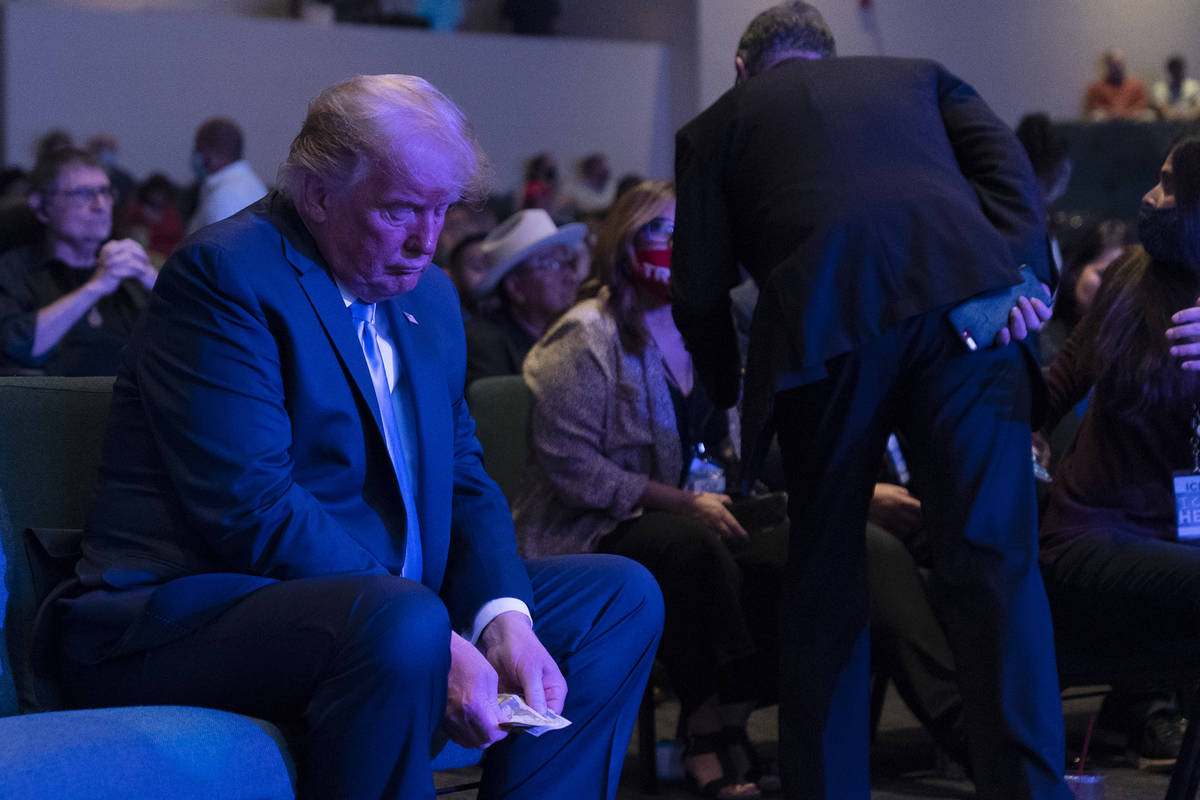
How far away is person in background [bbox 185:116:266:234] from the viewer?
4.67m

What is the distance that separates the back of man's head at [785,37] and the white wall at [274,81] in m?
6.29

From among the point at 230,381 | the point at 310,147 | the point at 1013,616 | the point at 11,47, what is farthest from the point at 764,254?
the point at 11,47

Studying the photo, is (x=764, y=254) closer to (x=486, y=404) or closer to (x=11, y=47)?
(x=486, y=404)

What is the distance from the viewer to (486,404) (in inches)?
111

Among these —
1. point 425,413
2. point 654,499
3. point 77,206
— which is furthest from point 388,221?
point 77,206

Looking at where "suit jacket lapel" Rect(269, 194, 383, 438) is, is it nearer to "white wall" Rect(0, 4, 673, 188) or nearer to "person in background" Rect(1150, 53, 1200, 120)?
"white wall" Rect(0, 4, 673, 188)

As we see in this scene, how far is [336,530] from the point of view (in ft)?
5.54

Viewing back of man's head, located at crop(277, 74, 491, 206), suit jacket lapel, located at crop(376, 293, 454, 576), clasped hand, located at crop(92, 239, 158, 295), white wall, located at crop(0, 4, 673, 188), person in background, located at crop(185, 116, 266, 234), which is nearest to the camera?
back of man's head, located at crop(277, 74, 491, 206)

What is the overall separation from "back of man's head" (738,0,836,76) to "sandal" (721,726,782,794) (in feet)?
4.05

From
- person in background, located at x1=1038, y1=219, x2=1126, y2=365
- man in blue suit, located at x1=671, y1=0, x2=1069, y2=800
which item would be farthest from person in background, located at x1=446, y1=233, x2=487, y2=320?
man in blue suit, located at x1=671, y1=0, x2=1069, y2=800

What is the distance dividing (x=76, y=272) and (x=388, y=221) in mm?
2493

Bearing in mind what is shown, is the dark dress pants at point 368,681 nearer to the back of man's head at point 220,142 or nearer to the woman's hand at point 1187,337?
the woman's hand at point 1187,337

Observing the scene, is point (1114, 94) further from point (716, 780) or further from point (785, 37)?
point (716, 780)

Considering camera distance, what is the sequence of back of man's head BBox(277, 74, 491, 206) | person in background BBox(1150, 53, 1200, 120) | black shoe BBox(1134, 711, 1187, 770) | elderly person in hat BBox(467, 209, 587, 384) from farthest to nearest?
person in background BBox(1150, 53, 1200, 120)
elderly person in hat BBox(467, 209, 587, 384)
black shoe BBox(1134, 711, 1187, 770)
back of man's head BBox(277, 74, 491, 206)
